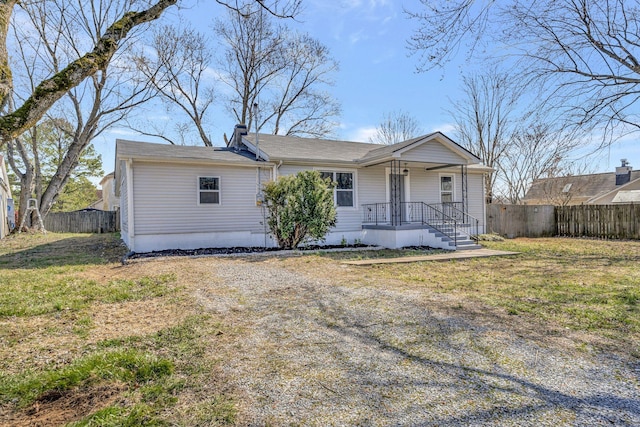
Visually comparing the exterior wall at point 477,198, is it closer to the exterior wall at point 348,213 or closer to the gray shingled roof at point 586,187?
the exterior wall at point 348,213

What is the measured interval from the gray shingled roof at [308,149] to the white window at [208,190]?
2041 millimetres

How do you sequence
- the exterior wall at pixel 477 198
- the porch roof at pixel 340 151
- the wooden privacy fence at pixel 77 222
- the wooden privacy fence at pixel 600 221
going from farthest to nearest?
1. the wooden privacy fence at pixel 77 222
2. the exterior wall at pixel 477 198
3. the wooden privacy fence at pixel 600 221
4. the porch roof at pixel 340 151

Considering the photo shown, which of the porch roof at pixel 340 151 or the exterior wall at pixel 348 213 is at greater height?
the porch roof at pixel 340 151

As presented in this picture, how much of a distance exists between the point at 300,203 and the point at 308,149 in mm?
4311

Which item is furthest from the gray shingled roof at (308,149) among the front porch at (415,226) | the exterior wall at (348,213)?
the front porch at (415,226)

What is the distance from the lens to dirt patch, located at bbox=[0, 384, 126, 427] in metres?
2.30

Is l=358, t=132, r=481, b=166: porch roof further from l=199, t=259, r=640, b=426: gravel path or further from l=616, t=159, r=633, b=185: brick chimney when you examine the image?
l=616, t=159, r=633, b=185: brick chimney

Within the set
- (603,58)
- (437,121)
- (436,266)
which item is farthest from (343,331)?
(437,121)

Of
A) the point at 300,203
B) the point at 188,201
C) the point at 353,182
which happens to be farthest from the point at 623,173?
the point at 188,201

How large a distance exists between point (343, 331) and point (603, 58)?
1149 centimetres

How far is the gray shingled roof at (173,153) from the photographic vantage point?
10531 mm

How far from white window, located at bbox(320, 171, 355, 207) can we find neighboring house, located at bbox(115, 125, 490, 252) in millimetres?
38

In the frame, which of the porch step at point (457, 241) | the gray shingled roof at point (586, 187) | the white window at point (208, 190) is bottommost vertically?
the porch step at point (457, 241)

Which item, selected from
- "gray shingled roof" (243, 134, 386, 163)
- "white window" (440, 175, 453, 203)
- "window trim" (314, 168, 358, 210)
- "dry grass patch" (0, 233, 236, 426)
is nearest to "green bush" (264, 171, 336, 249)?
"gray shingled roof" (243, 134, 386, 163)
